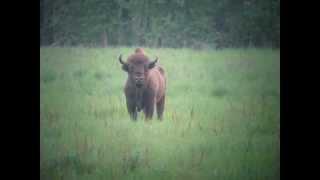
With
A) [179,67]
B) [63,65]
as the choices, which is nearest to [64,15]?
[63,65]

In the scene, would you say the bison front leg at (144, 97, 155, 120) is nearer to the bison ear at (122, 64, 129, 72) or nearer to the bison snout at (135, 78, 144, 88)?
the bison snout at (135, 78, 144, 88)

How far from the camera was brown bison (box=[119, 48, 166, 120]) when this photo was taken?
10.5 feet

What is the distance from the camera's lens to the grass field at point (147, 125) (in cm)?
319

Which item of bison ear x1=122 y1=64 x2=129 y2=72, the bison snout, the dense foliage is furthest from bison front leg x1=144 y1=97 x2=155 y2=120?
the dense foliage

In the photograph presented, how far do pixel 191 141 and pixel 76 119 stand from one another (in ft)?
2.94

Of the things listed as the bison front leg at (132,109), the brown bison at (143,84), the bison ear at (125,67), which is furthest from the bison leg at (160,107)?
the bison ear at (125,67)

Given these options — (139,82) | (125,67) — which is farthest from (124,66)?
(139,82)

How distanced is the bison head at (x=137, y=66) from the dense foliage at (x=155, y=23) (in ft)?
0.38

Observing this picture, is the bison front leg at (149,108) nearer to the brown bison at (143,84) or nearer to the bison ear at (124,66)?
the brown bison at (143,84)

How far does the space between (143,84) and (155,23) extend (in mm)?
477

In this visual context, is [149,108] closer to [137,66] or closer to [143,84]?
[143,84]

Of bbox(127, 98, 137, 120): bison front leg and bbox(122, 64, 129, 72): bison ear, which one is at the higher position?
bbox(122, 64, 129, 72): bison ear

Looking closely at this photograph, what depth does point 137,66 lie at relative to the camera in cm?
319
